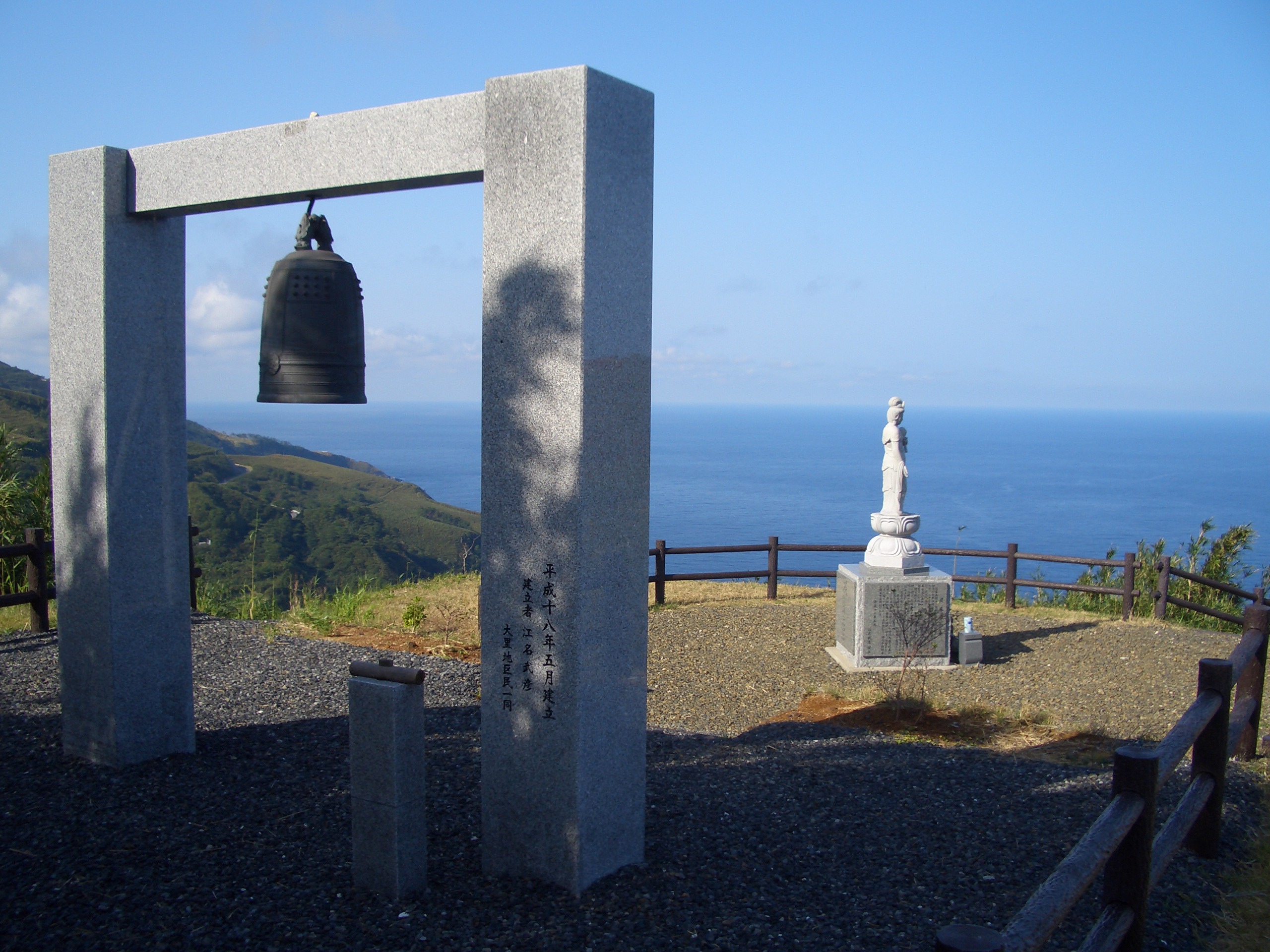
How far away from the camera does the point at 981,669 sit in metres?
8.97

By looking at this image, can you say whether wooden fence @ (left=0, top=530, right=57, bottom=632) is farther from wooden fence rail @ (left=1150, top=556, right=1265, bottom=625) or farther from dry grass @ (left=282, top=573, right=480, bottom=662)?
wooden fence rail @ (left=1150, top=556, right=1265, bottom=625)

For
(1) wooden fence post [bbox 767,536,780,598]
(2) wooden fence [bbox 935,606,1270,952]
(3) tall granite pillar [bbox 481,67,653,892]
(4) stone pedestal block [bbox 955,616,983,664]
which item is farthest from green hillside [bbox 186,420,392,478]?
(2) wooden fence [bbox 935,606,1270,952]

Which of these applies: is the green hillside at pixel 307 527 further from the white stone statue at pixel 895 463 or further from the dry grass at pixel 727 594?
the white stone statue at pixel 895 463

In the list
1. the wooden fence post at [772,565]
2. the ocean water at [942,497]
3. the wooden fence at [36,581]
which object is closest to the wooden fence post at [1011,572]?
the wooden fence post at [772,565]

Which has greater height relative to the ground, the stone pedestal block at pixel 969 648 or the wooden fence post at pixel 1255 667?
the wooden fence post at pixel 1255 667

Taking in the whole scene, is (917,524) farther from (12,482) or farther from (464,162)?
(12,482)

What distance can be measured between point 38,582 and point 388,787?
668 centimetres

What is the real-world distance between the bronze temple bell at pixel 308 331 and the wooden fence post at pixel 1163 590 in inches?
404

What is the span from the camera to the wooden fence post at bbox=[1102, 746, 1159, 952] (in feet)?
9.19

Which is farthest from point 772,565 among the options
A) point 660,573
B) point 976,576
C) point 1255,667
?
point 1255,667

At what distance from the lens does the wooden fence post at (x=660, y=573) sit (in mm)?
11562

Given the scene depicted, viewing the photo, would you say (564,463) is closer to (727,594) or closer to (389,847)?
(389,847)

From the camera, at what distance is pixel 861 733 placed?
20.3 feet

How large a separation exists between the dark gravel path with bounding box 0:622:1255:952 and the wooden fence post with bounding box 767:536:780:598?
6521mm
